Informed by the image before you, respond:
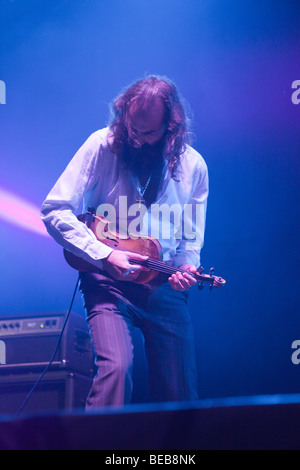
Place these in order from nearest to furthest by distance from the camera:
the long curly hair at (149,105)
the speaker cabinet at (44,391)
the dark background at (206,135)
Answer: the long curly hair at (149,105) < the speaker cabinet at (44,391) < the dark background at (206,135)

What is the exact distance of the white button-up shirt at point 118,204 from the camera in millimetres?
2176

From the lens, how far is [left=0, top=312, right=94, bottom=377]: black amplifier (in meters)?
2.86

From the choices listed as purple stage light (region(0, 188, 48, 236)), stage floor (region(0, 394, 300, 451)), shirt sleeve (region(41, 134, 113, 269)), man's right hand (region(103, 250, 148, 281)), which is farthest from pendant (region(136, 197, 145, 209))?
stage floor (region(0, 394, 300, 451))

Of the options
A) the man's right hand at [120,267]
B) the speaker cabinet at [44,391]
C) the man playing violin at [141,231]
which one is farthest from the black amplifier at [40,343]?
the man's right hand at [120,267]

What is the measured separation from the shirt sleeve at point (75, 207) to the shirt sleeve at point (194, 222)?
0.54 metres

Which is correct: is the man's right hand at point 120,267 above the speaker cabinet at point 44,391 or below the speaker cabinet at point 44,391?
above

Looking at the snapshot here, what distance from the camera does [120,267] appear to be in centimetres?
208

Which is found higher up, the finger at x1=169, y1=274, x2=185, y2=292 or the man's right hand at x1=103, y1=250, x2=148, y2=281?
the man's right hand at x1=103, y1=250, x2=148, y2=281

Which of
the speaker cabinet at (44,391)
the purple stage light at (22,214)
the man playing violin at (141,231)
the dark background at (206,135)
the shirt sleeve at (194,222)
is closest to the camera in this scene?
the man playing violin at (141,231)

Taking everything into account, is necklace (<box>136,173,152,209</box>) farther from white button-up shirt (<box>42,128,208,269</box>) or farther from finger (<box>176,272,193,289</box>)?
finger (<box>176,272,193,289</box>)

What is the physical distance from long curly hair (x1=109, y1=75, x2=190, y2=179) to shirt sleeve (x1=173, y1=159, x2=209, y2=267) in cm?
18

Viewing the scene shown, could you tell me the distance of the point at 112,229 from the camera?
231 cm

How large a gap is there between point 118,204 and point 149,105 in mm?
494

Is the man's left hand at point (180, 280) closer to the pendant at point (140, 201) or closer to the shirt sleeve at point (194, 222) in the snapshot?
the shirt sleeve at point (194, 222)
